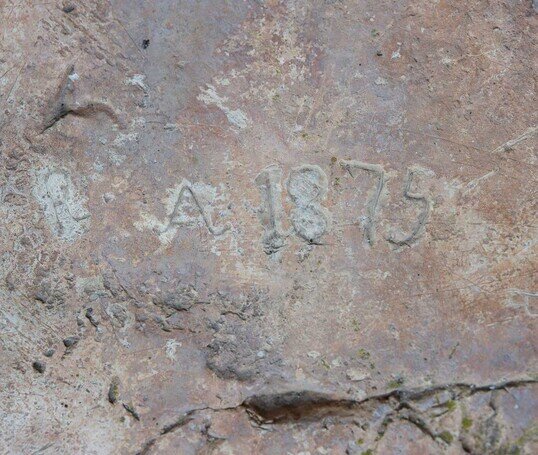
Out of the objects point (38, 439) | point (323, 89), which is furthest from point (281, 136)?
point (38, 439)

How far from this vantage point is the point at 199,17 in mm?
2127

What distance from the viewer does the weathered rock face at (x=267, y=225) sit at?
1996 mm

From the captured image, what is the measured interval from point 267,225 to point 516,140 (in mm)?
735

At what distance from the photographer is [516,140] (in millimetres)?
2078

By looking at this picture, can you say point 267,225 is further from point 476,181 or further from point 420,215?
point 476,181

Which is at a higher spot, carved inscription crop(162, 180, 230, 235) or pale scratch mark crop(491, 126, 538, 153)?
pale scratch mark crop(491, 126, 538, 153)

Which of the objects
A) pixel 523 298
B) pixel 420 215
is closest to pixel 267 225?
pixel 420 215

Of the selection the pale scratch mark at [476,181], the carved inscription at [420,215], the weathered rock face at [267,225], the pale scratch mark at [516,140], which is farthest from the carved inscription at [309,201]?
the pale scratch mark at [516,140]

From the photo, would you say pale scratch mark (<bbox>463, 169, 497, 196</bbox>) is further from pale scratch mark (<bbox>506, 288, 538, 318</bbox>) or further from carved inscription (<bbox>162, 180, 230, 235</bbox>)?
carved inscription (<bbox>162, 180, 230, 235</bbox>)

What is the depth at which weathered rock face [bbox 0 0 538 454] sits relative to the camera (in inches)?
78.6

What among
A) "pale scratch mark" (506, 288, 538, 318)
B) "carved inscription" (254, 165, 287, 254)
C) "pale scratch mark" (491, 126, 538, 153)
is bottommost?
"carved inscription" (254, 165, 287, 254)

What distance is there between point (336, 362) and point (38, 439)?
0.83 m

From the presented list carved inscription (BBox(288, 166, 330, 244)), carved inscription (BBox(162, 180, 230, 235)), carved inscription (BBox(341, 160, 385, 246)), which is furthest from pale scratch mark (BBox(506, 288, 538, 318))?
carved inscription (BBox(162, 180, 230, 235))

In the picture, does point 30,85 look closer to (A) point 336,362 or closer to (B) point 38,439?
(B) point 38,439
